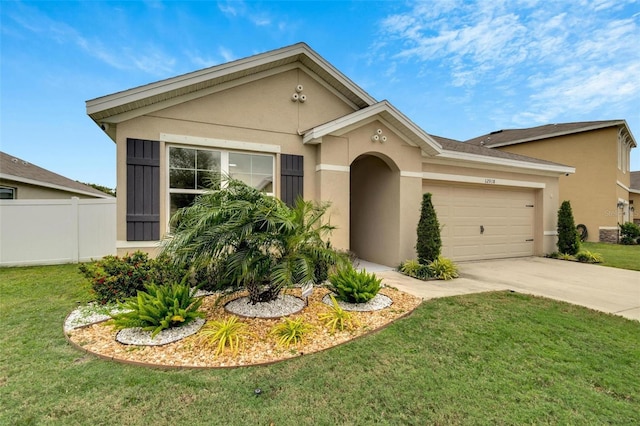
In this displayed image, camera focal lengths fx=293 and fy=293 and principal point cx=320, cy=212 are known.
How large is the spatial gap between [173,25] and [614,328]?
13554 mm

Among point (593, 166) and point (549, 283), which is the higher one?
point (593, 166)

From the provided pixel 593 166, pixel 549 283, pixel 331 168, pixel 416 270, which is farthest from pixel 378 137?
pixel 593 166

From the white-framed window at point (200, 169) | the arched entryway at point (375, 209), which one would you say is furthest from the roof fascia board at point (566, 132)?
the white-framed window at point (200, 169)

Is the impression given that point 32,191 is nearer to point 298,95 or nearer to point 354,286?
point 298,95

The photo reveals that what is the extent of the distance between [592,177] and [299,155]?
1930 centimetres

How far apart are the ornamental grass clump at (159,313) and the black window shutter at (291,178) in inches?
137

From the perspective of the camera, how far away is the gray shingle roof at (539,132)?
1694 centimetres

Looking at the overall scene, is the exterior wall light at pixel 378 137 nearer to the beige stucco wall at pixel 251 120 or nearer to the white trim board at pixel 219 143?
the beige stucco wall at pixel 251 120

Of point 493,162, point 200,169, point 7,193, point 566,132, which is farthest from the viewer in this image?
point 566,132

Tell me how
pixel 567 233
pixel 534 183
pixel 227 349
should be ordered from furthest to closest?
1. pixel 534 183
2. pixel 567 233
3. pixel 227 349

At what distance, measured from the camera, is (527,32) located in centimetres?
959

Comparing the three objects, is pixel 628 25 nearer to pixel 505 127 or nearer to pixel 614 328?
pixel 614 328

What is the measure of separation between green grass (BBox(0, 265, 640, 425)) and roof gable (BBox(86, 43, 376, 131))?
3.90m

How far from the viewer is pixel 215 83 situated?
6.57m
